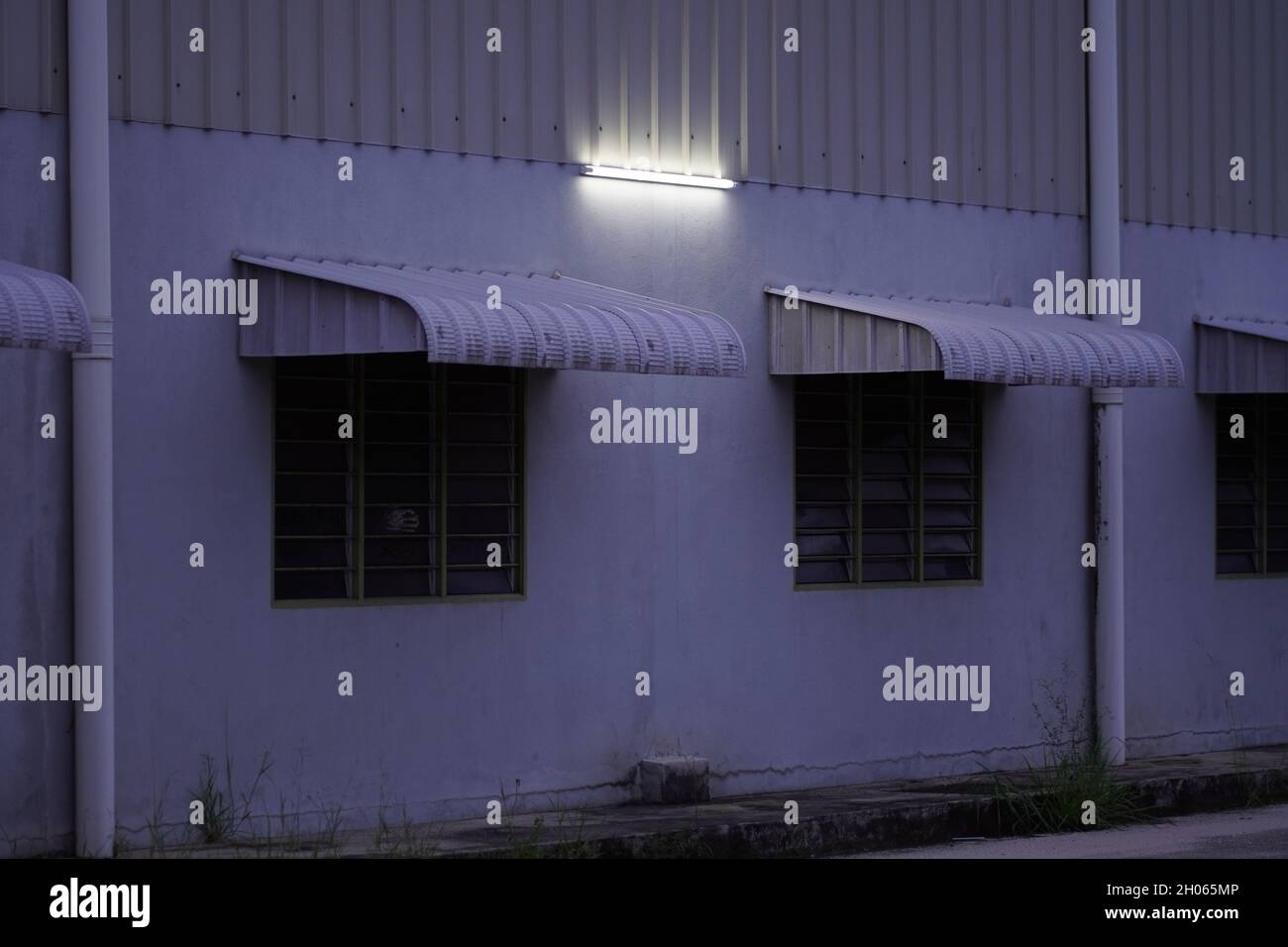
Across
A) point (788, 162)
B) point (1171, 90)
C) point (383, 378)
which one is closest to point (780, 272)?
point (788, 162)

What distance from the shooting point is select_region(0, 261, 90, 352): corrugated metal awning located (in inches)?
354

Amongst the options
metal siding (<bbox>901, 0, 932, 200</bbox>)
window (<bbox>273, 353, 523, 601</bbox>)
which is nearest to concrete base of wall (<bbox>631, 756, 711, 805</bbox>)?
window (<bbox>273, 353, 523, 601</bbox>)

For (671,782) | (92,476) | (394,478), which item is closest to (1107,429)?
(671,782)

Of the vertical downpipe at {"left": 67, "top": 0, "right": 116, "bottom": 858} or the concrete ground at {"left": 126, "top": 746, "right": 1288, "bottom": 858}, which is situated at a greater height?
the vertical downpipe at {"left": 67, "top": 0, "right": 116, "bottom": 858}

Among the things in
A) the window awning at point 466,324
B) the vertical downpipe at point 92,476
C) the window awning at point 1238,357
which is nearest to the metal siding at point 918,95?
the window awning at point 1238,357

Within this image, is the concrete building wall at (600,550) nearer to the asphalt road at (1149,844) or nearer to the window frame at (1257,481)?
the window frame at (1257,481)

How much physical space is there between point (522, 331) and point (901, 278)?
4.42 m

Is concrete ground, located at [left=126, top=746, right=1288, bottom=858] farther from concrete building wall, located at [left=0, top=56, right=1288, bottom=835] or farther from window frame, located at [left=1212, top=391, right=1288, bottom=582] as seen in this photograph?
window frame, located at [left=1212, top=391, right=1288, bottom=582]

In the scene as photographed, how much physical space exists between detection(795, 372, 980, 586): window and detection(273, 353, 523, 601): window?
232cm

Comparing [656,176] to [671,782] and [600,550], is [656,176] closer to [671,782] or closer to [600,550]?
[600,550]

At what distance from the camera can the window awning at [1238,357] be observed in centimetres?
1517

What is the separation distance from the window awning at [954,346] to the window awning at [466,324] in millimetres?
1404

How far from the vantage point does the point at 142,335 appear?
10711 mm
